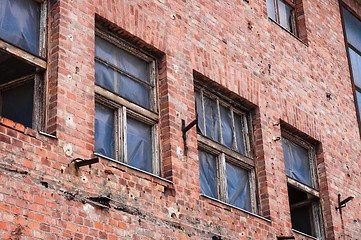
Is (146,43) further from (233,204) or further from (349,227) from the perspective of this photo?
(349,227)

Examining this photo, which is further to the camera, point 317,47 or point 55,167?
point 317,47

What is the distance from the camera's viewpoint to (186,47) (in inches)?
408

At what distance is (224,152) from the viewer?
1052 centimetres

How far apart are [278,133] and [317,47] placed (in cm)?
279

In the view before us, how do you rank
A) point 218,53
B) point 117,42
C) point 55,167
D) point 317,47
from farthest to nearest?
1. point 317,47
2. point 218,53
3. point 117,42
4. point 55,167

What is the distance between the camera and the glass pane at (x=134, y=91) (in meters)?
9.31

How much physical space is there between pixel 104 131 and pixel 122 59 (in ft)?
3.64

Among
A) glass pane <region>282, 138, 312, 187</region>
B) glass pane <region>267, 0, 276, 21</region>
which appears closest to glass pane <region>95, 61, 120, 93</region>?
glass pane <region>282, 138, 312, 187</region>

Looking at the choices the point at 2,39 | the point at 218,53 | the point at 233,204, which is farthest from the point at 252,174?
the point at 2,39

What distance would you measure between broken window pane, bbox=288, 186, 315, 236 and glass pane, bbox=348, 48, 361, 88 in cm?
337

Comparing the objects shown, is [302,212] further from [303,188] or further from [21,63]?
[21,63]

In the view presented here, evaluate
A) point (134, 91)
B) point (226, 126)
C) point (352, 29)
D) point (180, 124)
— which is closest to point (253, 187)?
point (226, 126)

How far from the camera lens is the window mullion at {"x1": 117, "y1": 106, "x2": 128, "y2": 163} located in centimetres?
893

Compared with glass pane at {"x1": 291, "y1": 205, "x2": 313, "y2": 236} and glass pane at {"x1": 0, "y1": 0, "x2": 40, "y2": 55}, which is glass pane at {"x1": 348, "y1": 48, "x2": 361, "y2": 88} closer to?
glass pane at {"x1": 291, "y1": 205, "x2": 313, "y2": 236}
